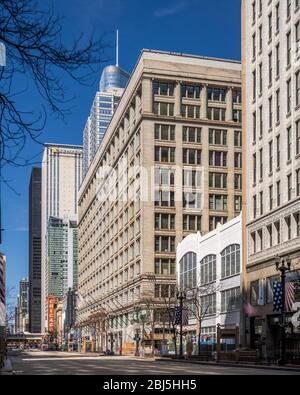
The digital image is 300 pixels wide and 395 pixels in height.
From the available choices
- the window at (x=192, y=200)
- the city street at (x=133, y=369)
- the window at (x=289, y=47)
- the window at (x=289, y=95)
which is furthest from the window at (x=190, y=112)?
the city street at (x=133, y=369)

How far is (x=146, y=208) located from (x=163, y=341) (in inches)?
846

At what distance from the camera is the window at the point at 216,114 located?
4717 inches

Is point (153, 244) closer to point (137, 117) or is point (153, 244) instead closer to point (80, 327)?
point (137, 117)

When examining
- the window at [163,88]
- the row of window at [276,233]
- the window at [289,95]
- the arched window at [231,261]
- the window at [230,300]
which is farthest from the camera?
the window at [163,88]

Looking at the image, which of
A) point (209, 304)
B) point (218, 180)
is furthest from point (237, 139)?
point (209, 304)

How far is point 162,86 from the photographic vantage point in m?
118

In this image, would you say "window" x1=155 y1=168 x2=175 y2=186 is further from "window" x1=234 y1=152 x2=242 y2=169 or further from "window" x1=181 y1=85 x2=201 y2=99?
"window" x1=181 y1=85 x2=201 y2=99

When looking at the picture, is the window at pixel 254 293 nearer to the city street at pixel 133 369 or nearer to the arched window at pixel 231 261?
the arched window at pixel 231 261

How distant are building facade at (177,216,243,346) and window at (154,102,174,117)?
26.6 m

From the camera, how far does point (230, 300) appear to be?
8075cm

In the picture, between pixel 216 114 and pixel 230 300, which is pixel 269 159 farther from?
pixel 216 114

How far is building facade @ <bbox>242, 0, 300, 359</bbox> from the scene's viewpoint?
63.7 meters
